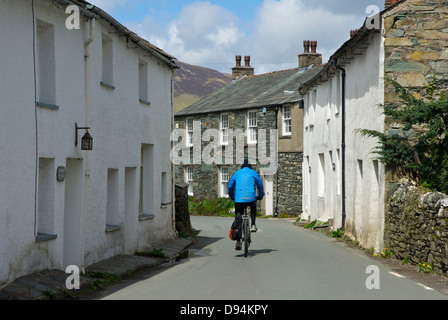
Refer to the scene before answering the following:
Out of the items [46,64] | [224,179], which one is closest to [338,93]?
[46,64]

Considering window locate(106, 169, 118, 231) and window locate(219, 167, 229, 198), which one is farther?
window locate(219, 167, 229, 198)

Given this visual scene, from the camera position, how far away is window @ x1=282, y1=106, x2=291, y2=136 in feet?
108

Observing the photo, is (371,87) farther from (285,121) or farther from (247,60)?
(247,60)

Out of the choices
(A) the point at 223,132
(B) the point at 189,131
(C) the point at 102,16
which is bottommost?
(A) the point at 223,132

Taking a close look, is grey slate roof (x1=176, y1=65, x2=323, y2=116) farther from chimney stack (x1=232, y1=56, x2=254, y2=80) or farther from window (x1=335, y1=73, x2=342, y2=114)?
window (x1=335, y1=73, x2=342, y2=114)

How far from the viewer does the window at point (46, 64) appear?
1055cm

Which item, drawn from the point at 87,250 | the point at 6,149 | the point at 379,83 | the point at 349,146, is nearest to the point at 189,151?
the point at 349,146

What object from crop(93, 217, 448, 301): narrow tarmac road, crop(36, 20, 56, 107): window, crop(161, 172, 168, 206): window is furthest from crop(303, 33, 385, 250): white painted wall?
crop(36, 20, 56, 107): window

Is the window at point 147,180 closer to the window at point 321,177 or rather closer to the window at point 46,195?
the window at point 46,195

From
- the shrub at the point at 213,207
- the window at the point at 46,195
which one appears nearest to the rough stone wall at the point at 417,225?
the window at the point at 46,195

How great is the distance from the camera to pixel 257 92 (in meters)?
37.9

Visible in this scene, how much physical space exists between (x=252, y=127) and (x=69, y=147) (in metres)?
24.6

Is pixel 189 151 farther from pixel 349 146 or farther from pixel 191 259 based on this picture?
pixel 191 259

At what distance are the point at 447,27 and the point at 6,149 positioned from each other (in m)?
10.7
